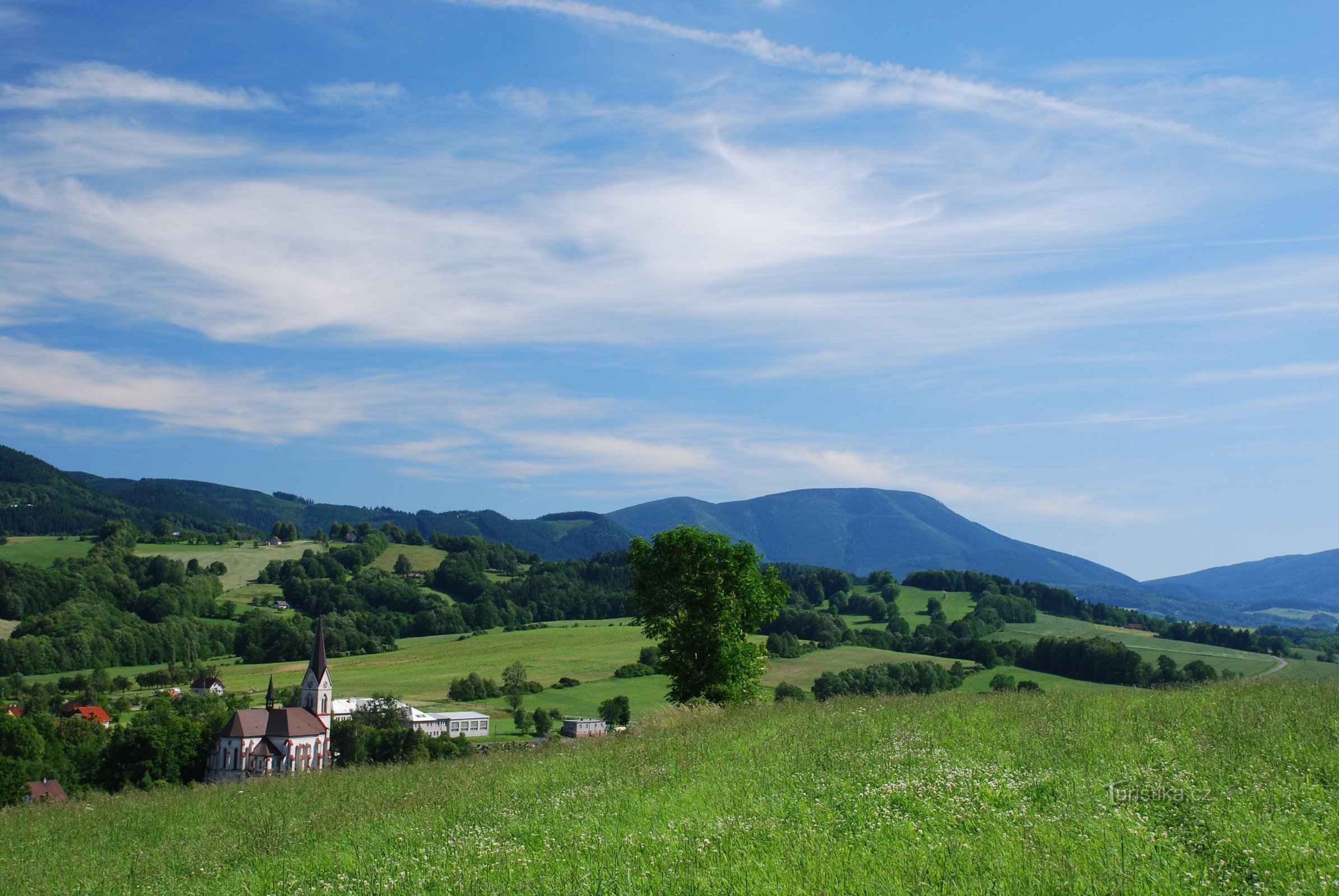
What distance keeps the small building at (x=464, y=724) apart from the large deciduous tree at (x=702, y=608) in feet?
182

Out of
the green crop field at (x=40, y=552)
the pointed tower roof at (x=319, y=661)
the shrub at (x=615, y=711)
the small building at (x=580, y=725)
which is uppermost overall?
the green crop field at (x=40, y=552)

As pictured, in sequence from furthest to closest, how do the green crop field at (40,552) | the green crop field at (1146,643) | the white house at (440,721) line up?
the green crop field at (40,552), the white house at (440,721), the green crop field at (1146,643)

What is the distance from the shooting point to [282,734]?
279ft

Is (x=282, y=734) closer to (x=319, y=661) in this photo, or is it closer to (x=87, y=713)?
(x=319, y=661)

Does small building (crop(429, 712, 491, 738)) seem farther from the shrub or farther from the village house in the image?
the village house

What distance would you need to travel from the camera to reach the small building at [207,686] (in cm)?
10225

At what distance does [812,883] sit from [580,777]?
590cm

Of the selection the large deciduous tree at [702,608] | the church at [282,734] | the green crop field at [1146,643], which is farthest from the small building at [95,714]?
the green crop field at [1146,643]

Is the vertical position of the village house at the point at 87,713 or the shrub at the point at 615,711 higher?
the shrub at the point at 615,711

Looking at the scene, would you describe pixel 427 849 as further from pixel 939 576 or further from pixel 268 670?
pixel 939 576

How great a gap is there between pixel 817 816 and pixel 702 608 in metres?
23.4

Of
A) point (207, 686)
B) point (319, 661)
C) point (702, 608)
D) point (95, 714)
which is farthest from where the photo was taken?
point (207, 686)

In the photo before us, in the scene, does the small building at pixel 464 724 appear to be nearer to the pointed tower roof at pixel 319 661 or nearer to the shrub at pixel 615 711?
the shrub at pixel 615 711

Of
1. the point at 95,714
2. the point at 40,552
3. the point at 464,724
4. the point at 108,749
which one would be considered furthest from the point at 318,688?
the point at 40,552
